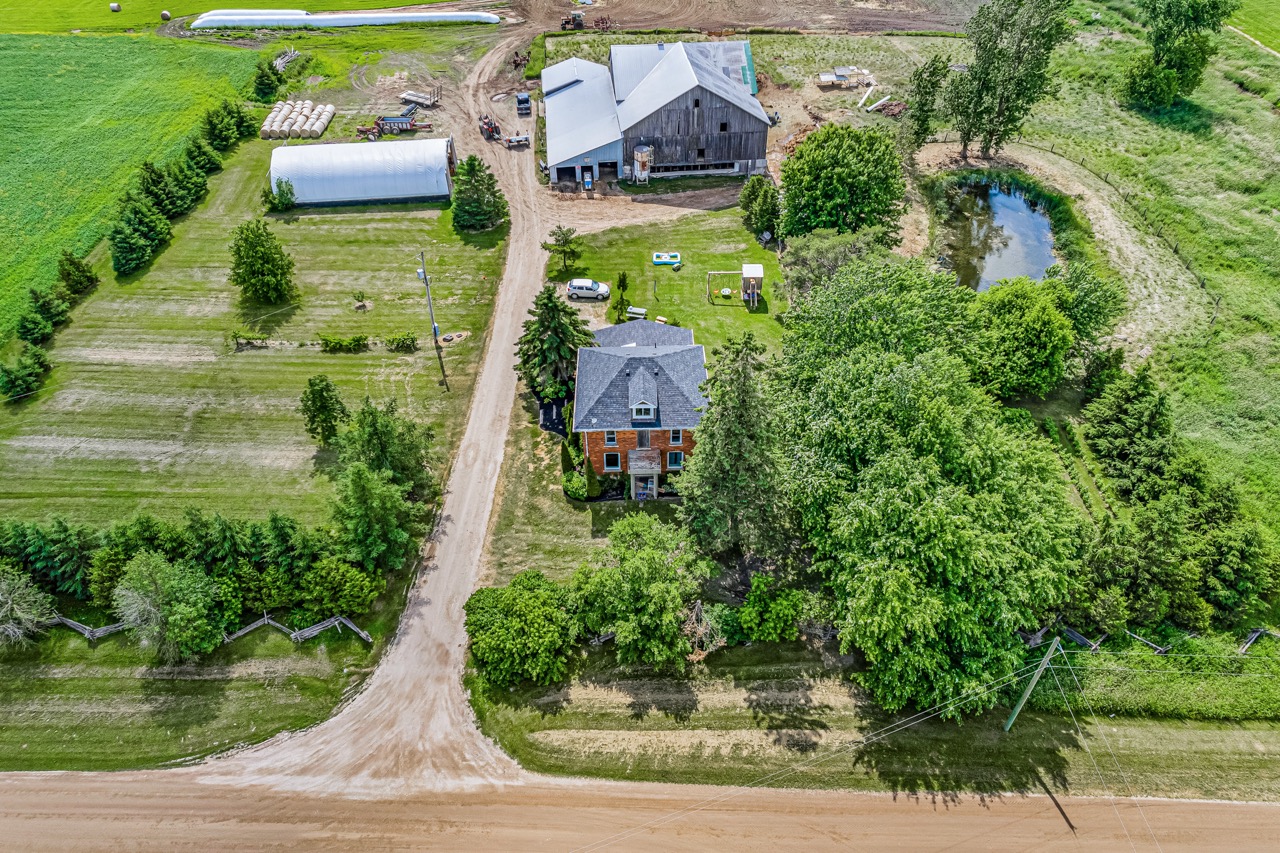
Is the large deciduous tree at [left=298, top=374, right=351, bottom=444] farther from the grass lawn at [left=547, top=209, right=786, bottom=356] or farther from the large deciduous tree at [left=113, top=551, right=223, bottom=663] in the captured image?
the grass lawn at [left=547, top=209, right=786, bottom=356]

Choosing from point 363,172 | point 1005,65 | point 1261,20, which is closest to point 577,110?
point 363,172

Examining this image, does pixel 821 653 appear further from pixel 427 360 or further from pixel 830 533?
pixel 427 360

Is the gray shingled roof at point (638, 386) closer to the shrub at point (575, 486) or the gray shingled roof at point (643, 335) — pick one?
the gray shingled roof at point (643, 335)

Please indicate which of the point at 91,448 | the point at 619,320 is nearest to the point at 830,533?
the point at 619,320

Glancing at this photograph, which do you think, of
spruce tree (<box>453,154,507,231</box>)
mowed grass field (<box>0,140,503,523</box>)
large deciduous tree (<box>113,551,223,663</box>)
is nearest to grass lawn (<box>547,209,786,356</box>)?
spruce tree (<box>453,154,507,231</box>)

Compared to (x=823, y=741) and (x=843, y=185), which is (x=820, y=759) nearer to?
(x=823, y=741)
